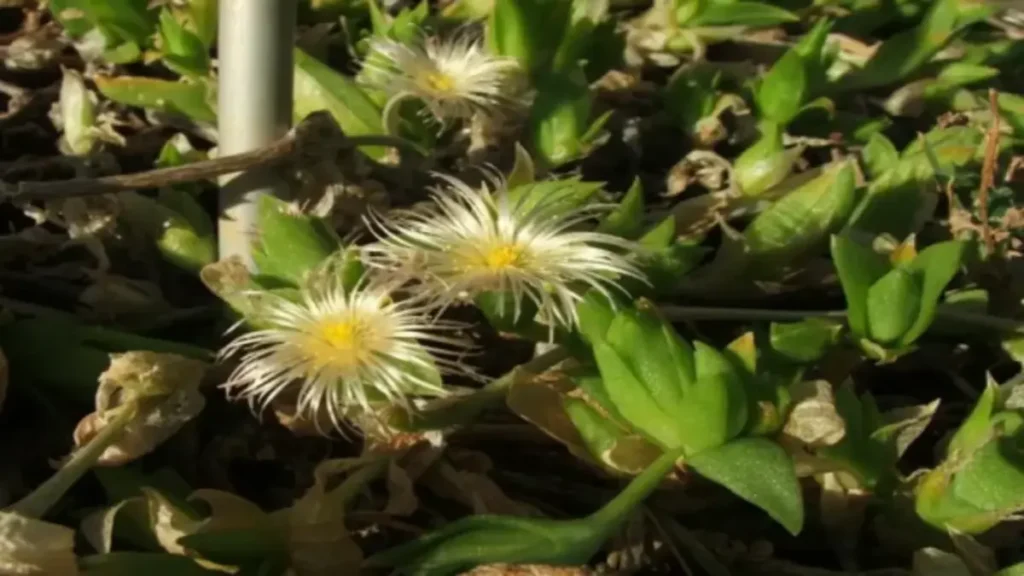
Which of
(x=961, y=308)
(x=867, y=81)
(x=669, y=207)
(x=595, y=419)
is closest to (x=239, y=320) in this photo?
(x=595, y=419)

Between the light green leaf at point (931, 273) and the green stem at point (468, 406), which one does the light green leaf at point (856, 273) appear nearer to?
the light green leaf at point (931, 273)

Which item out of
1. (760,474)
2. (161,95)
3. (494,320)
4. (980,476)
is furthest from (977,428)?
(161,95)

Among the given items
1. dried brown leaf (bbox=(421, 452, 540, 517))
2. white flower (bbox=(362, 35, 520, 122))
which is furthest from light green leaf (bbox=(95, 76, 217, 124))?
dried brown leaf (bbox=(421, 452, 540, 517))

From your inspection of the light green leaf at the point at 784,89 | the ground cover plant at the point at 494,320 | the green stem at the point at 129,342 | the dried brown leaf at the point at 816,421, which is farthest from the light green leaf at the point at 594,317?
the light green leaf at the point at 784,89

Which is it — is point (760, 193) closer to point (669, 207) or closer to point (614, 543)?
point (669, 207)

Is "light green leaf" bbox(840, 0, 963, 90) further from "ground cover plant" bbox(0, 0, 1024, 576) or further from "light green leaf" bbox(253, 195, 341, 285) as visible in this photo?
"light green leaf" bbox(253, 195, 341, 285)

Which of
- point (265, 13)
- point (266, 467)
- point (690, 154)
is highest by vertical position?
point (265, 13)
